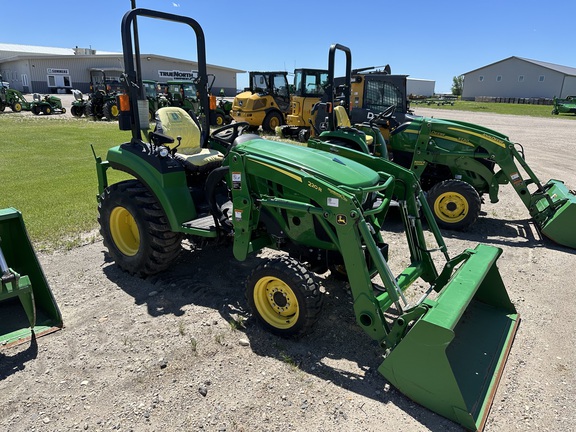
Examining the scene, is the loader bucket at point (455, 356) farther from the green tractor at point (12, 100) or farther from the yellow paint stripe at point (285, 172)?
the green tractor at point (12, 100)

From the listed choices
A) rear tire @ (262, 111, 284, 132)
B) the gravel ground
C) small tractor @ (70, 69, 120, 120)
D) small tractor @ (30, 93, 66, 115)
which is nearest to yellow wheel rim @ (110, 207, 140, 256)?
the gravel ground

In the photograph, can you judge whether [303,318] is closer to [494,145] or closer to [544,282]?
[544,282]

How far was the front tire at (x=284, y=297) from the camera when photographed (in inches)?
124

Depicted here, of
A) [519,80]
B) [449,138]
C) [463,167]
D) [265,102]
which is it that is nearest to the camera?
[463,167]

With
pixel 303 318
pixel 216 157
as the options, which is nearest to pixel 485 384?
pixel 303 318

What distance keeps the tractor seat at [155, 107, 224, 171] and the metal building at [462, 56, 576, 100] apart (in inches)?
2252

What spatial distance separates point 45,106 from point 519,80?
5332 centimetres

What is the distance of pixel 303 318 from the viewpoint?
3188 mm

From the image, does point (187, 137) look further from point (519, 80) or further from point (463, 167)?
point (519, 80)

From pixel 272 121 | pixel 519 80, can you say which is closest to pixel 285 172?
pixel 272 121

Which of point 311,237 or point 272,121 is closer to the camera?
point 311,237

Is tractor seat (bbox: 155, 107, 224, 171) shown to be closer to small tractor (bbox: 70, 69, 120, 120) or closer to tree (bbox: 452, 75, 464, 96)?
small tractor (bbox: 70, 69, 120, 120)

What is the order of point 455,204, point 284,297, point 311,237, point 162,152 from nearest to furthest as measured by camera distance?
point 284,297
point 311,237
point 162,152
point 455,204

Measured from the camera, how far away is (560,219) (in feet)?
18.4
